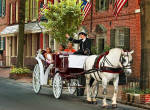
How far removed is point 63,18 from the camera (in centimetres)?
2219

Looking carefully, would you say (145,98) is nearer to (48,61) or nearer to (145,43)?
(145,43)

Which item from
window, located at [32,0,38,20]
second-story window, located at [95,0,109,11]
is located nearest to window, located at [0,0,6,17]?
window, located at [32,0,38,20]

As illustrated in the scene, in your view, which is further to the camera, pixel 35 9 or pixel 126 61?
pixel 35 9

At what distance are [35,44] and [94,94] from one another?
22773 millimetres

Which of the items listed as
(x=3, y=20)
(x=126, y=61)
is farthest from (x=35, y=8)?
(x=126, y=61)

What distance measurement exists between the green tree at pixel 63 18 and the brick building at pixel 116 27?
2.02 meters

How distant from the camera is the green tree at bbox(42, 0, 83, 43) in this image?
72.1 ft

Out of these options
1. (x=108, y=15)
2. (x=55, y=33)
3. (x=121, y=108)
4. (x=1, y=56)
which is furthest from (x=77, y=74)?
(x=1, y=56)

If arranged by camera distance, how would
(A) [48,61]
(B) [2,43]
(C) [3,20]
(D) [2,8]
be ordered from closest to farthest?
(A) [48,61] < (B) [2,43] < (D) [2,8] < (C) [3,20]

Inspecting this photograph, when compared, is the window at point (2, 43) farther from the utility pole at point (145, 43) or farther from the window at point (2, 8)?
the utility pole at point (145, 43)

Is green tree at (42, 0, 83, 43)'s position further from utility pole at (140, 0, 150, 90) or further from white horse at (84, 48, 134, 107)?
white horse at (84, 48, 134, 107)

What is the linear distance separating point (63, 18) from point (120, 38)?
3653mm

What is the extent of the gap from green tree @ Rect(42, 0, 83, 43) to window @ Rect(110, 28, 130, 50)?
7.38 ft

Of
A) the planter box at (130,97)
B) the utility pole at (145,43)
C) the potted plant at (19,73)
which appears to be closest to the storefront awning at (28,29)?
the potted plant at (19,73)
